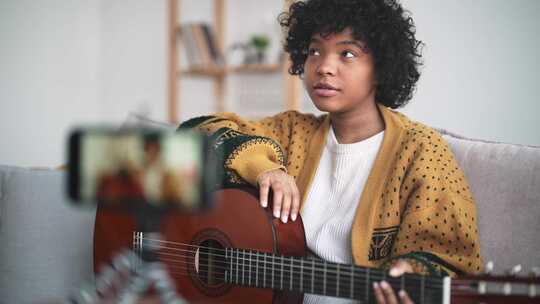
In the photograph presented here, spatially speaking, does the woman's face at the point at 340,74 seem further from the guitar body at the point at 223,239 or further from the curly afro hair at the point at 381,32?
the guitar body at the point at 223,239

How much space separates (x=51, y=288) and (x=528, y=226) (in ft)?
4.11

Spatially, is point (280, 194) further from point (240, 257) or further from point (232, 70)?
point (232, 70)

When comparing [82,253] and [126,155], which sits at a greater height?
[126,155]

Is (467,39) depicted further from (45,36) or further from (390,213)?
(45,36)

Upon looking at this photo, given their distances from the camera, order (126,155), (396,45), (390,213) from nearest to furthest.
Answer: (126,155), (390,213), (396,45)

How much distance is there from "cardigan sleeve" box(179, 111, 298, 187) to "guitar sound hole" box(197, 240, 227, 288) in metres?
0.16

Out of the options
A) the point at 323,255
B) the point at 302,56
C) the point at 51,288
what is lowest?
the point at 51,288

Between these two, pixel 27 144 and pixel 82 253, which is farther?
pixel 27 144

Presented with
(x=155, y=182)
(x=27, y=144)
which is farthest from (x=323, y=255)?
(x=27, y=144)

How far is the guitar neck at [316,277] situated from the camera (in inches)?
34.6

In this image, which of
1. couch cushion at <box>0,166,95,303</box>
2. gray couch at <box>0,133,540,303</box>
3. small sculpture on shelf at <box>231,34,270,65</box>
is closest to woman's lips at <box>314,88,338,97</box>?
gray couch at <box>0,133,540,303</box>

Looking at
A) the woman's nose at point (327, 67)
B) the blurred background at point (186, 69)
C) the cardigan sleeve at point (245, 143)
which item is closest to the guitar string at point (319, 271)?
the cardigan sleeve at point (245, 143)

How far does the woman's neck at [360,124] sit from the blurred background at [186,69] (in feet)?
2.33

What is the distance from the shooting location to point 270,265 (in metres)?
1.06
